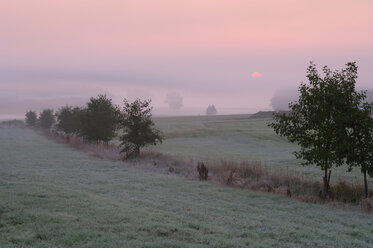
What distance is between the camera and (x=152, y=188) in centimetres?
1670

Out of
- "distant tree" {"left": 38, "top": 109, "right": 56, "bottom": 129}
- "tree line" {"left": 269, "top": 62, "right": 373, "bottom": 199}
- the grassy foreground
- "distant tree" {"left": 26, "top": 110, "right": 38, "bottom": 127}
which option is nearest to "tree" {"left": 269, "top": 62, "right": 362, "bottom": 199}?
"tree line" {"left": 269, "top": 62, "right": 373, "bottom": 199}

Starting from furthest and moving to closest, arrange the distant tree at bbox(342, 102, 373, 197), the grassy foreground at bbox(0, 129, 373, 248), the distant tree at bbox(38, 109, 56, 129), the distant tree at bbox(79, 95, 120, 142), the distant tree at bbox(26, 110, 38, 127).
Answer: the distant tree at bbox(26, 110, 38, 127) < the distant tree at bbox(38, 109, 56, 129) < the distant tree at bbox(79, 95, 120, 142) < the distant tree at bbox(342, 102, 373, 197) < the grassy foreground at bbox(0, 129, 373, 248)

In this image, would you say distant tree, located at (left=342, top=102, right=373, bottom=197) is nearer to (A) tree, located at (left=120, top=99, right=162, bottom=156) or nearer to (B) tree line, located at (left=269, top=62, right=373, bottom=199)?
(B) tree line, located at (left=269, top=62, right=373, bottom=199)

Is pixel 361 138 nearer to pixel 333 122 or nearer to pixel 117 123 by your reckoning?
pixel 333 122

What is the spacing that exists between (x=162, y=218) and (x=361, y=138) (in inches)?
440

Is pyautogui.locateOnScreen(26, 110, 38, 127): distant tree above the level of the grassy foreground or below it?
above

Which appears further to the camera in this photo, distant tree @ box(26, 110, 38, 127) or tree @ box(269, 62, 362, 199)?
distant tree @ box(26, 110, 38, 127)

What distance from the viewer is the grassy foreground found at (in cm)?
881

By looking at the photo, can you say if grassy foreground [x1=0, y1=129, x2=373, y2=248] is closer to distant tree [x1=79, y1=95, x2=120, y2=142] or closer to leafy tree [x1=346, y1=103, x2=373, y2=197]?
leafy tree [x1=346, y1=103, x2=373, y2=197]

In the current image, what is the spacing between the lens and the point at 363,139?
16016 millimetres

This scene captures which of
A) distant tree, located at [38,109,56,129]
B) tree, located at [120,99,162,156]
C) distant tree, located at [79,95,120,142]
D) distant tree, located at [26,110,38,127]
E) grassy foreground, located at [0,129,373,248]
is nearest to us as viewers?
grassy foreground, located at [0,129,373,248]

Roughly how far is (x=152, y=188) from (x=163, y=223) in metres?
6.65

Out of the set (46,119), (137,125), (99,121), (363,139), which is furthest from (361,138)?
(46,119)

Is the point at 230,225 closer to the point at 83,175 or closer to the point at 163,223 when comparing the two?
the point at 163,223
